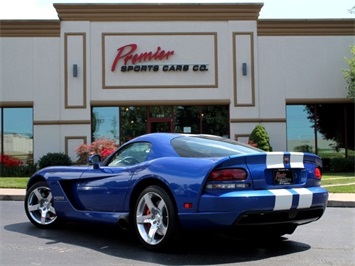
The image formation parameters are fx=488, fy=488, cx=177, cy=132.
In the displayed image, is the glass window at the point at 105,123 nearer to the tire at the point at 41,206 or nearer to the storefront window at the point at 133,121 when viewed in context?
the storefront window at the point at 133,121

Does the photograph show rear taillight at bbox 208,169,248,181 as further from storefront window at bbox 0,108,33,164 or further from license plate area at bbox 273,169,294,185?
storefront window at bbox 0,108,33,164

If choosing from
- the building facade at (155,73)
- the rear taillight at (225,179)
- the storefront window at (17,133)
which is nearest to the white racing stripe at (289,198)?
the rear taillight at (225,179)

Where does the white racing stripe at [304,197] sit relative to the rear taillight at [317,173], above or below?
below

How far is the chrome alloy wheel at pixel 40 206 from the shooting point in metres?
7.07

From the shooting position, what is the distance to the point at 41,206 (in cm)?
716

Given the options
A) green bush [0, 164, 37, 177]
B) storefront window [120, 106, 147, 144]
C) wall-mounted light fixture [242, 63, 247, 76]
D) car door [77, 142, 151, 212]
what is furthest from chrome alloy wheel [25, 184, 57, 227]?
wall-mounted light fixture [242, 63, 247, 76]

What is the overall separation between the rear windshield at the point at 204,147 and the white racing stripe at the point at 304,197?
806 millimetres

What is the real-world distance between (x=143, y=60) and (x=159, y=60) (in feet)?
2.27

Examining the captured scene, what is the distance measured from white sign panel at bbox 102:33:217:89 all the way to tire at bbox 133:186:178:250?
1570cm

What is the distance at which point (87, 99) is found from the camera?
2092cm

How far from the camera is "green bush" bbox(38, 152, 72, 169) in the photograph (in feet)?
65.3

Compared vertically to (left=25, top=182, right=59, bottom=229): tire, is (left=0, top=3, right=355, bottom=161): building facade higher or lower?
higher

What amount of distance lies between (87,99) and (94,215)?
50.0 feet

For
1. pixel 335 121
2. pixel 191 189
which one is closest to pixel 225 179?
pixel 191 189
